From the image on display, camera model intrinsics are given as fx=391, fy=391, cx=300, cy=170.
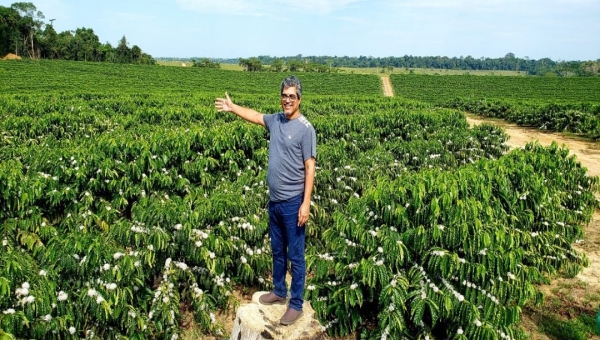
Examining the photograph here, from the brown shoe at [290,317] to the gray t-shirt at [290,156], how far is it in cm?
93

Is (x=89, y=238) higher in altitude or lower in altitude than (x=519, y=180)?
lower

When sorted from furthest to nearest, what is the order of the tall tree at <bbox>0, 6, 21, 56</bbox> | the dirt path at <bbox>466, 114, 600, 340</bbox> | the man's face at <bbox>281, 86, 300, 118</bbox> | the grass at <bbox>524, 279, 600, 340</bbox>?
the tall tree at <bbox>0, 6, 21, 56</bbox> → the dirt path at <bbox>466, 114, 600, 340</bbox> → the grass at <bbox>524, 279, 600, 340</bbox> → the man's face at <bbox>281, 86, 300, 118</bbox>

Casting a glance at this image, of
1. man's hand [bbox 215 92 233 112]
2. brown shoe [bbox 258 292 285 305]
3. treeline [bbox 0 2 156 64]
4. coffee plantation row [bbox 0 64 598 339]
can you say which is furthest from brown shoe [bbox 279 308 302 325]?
treeline [bbox 0 2 156 64]

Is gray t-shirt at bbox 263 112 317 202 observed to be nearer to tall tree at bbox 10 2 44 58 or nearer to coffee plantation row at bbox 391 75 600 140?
coffee plantation row at bbox 391 75 600 140

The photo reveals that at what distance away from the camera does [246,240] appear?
516cm

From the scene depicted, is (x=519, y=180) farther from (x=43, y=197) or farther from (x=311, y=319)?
(x=43, y=197)

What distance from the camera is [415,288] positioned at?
12.3 feet

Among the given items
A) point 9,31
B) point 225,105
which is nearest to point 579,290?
point 225,105

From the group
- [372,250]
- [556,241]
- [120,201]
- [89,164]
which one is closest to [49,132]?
[89,164]

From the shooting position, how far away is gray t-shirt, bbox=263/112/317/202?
324 centimetres

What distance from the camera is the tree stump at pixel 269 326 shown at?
3.11 meters

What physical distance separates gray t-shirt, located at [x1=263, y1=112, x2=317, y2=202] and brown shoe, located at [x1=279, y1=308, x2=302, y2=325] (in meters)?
0.93

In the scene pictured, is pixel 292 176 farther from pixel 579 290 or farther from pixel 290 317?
pixel 579 290

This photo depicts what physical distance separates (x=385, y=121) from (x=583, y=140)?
458 inches
